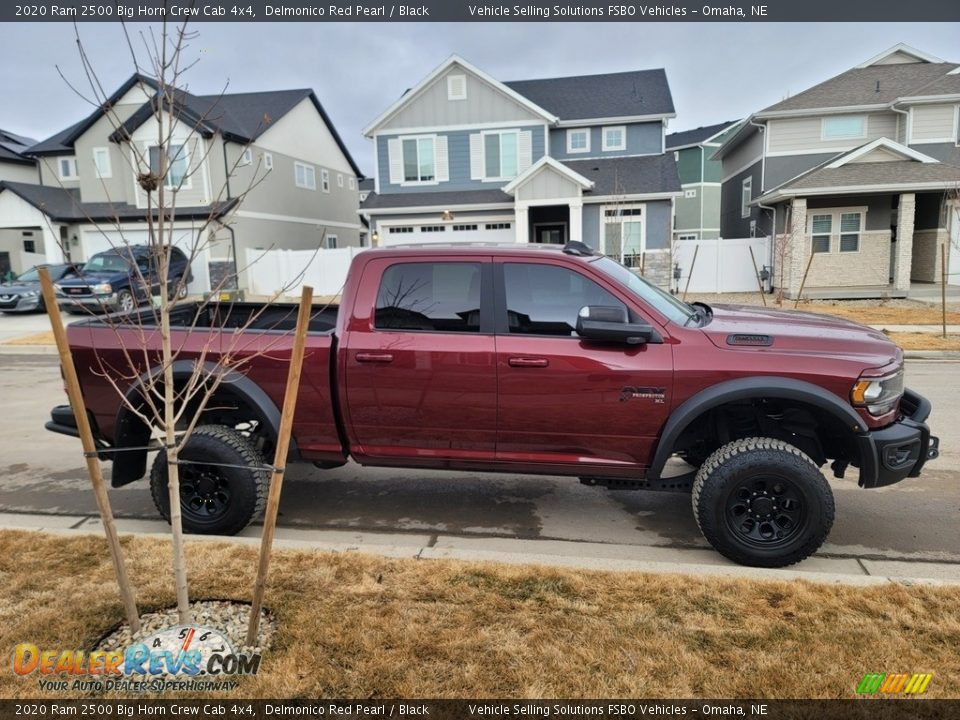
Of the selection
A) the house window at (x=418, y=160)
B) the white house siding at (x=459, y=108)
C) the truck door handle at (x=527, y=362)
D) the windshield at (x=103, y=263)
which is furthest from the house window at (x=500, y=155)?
the truck door handle at (x=527, y=362)

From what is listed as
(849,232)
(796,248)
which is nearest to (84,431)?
(796,248)

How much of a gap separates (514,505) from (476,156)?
2245cm

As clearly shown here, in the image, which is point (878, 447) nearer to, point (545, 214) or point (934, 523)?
point (934, 523)

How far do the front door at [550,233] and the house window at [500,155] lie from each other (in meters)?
2.46

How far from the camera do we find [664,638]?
9.82ft

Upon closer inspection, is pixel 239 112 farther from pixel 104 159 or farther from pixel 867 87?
pixel 867 87

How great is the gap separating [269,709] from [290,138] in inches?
1246

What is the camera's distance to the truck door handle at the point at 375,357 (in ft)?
14.1

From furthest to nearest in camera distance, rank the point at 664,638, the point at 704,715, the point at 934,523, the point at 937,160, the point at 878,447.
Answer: the point at 937,160 < the point at 934,523 < the point at 878,447 < the point at 664,638 < the point at 704,715

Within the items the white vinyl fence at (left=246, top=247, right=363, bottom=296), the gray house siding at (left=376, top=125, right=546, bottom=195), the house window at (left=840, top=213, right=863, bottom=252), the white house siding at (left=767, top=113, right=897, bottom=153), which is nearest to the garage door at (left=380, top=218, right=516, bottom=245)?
the gray house siding at (left=376, top=125, right=546, bottom=195)

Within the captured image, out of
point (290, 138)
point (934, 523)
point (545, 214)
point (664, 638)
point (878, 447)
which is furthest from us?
point (290, 138)

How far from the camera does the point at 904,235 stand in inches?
802

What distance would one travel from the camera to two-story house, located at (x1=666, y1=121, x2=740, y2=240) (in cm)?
4350

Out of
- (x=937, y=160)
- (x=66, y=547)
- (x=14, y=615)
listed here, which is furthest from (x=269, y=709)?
(x=937, y=160)
